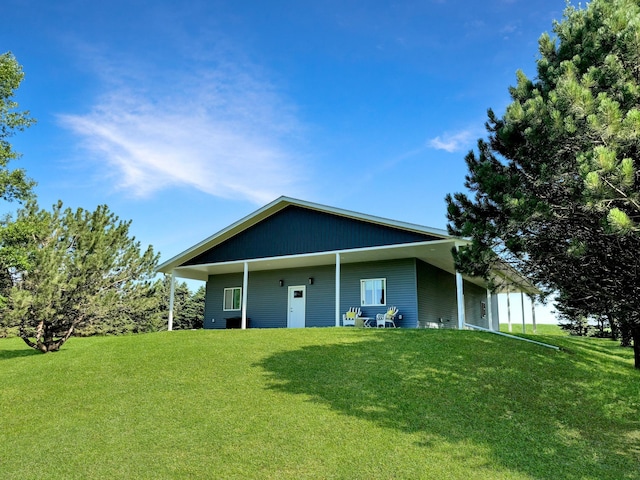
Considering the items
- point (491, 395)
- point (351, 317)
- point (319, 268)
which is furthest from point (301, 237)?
point (491, 395)

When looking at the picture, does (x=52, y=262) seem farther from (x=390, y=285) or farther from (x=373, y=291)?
(x=390, y=285)

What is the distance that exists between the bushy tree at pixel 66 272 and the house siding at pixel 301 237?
394cm

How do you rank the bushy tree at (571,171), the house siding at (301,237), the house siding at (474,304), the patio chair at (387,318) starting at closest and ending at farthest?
the bushy tree at (571,171)
the house siding at (301,237)
the patio chair at (387,318)
the house siding at (474,304)

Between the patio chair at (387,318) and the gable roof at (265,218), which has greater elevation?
the gable roof at (265,218)

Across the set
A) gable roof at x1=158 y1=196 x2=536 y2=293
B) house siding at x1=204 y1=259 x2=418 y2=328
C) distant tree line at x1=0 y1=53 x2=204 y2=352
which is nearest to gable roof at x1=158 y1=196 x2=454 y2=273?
gable roof at x1=158 y1=196 x2=536 y2=293

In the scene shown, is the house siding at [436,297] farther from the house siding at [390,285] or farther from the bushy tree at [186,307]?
the bushy tree at [186,307]

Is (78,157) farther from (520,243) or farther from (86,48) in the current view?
(520,243)

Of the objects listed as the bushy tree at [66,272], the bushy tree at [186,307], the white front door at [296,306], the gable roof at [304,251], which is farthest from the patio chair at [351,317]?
the bushy tree at [186,307]

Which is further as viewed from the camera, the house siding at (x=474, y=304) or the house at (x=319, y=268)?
the house siding at (x=474, y=304)

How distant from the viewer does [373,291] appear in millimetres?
16625

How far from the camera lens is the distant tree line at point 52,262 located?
12.5 metres

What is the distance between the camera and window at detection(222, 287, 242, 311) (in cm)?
2002

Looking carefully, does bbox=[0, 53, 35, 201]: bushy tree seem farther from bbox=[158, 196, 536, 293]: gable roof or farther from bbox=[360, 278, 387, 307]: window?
bbox=[360, 278, 387, 307]: window

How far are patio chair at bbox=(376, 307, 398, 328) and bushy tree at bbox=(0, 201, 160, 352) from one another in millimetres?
8099
